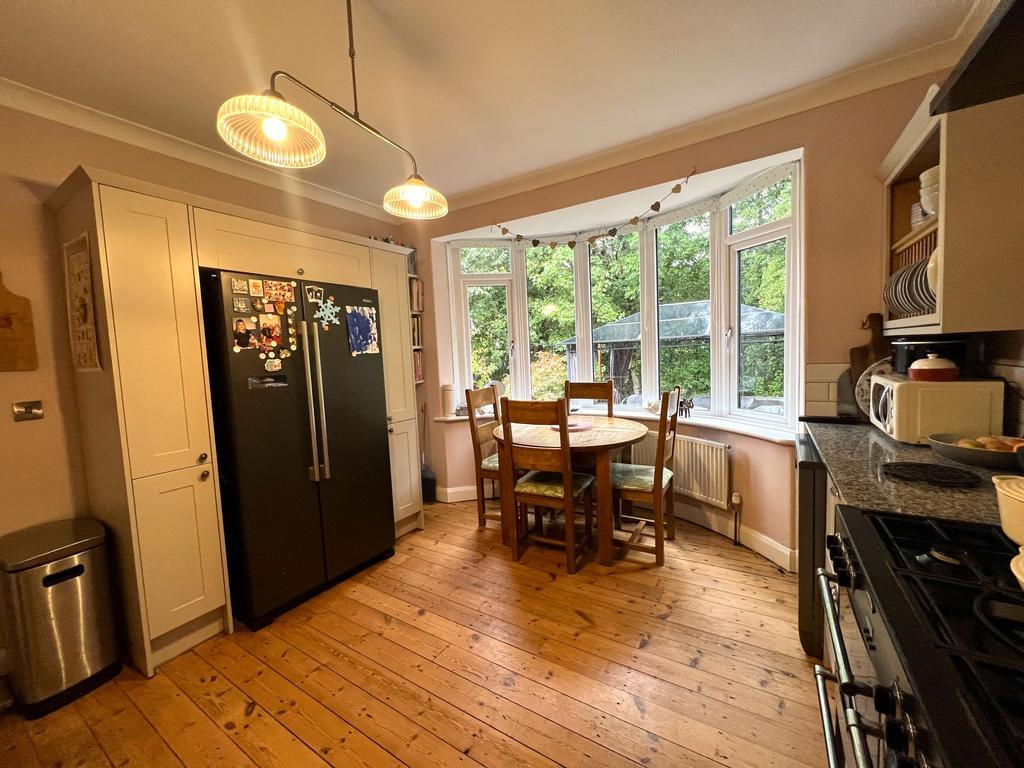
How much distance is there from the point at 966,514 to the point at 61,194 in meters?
3.35

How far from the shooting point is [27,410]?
5.76ft

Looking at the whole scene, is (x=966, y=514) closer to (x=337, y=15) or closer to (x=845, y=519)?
(x=845, y=519)

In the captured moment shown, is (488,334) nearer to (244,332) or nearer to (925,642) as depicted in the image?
(244,332)

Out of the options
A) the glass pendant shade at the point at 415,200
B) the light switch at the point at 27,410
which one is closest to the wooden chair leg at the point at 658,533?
the glass pendant shade at the point at 415,200

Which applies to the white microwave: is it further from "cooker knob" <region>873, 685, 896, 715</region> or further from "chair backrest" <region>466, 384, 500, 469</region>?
"chair backrest" <region>466, 384, 500, 469</region>

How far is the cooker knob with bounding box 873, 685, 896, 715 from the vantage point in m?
0.61

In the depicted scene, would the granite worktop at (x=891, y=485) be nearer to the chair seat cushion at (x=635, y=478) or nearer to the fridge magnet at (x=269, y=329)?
the chair seat cushion at (x=635, y=478)

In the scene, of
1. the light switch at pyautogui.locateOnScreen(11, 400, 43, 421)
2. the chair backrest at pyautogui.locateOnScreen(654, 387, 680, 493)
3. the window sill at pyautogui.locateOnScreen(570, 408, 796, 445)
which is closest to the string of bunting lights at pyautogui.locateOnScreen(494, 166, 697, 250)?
the chair backrest at pyautogui.locateOnScreen(654, 387, 680, 493)

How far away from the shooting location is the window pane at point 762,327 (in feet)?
8.33

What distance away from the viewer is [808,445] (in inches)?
68.9

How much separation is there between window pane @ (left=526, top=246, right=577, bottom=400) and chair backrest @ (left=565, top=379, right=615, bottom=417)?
1.48ft

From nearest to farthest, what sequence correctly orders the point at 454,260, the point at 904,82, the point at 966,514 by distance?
the point at 966,514, the point at 904,82, the point at 454,260

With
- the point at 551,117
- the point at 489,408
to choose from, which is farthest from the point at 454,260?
the point at 551,117

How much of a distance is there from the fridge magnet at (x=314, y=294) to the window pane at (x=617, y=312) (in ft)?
7.47
